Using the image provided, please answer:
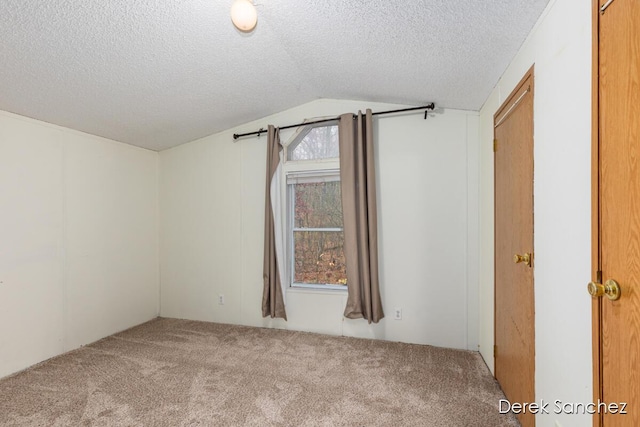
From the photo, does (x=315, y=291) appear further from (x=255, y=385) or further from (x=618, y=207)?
(x=618, y=207)

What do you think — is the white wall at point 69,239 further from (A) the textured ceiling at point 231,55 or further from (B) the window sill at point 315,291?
(B) the window sill at point 315,291

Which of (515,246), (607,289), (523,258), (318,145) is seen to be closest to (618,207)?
(607,289)

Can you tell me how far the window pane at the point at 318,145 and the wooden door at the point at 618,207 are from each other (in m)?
2.40

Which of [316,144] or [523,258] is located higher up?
[316,144]

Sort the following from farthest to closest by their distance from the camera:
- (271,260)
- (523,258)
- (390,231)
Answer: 1. (271,260)
2. (390,231)
3. (523,258)

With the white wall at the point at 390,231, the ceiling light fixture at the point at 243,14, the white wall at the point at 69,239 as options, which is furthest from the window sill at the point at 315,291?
the ceiling light fixture at the point at 243,14

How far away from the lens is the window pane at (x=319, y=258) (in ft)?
11.0

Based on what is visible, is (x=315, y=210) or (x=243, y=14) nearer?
(x=243, y=14)

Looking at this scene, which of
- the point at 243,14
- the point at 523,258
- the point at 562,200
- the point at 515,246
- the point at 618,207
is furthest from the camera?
the point at 515,246

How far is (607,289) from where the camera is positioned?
992 mm

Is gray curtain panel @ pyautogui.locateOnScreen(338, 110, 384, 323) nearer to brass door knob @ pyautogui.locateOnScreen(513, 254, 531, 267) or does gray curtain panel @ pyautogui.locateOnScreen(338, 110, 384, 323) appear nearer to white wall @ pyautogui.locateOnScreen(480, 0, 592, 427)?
brass door knob @ pyautogui.locateOnScreen(513, 254, 531, 267)

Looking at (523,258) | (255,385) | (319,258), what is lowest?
(255,385)

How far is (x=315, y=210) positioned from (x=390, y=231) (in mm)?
833

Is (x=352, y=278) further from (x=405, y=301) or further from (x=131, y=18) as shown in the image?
(x=131, y=18)
